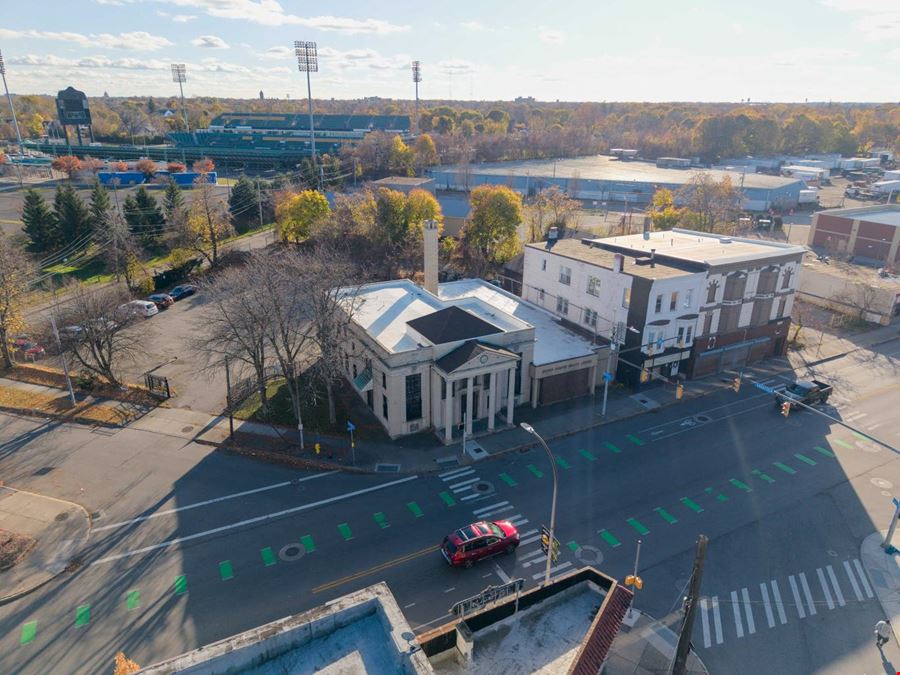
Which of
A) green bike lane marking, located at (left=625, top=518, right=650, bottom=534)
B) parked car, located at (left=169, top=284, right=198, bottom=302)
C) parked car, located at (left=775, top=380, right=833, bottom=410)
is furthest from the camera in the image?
parked car, located at (left=169, top=284, right=198, bottom=302)

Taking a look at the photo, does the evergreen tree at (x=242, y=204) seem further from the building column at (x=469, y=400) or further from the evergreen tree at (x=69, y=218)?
the building column at (x=469, y=400)

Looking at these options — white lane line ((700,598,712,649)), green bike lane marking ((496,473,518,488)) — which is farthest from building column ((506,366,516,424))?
white lane line ((700,598,712,649))

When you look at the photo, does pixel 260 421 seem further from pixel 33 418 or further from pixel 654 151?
pixel 654 151

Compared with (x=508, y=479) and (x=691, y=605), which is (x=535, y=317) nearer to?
(x=508, y=479)

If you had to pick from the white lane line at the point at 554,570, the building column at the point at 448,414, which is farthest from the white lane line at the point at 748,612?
the building column at the point at 448,414

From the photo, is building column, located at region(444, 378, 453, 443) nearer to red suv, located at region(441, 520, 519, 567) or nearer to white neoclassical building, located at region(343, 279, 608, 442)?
white neoclassical building, located at region(343, 279, 608, 442)

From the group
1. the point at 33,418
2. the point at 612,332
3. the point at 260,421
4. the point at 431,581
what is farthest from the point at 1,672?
the point at 612,332

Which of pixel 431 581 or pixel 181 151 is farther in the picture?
pixel 181 151
